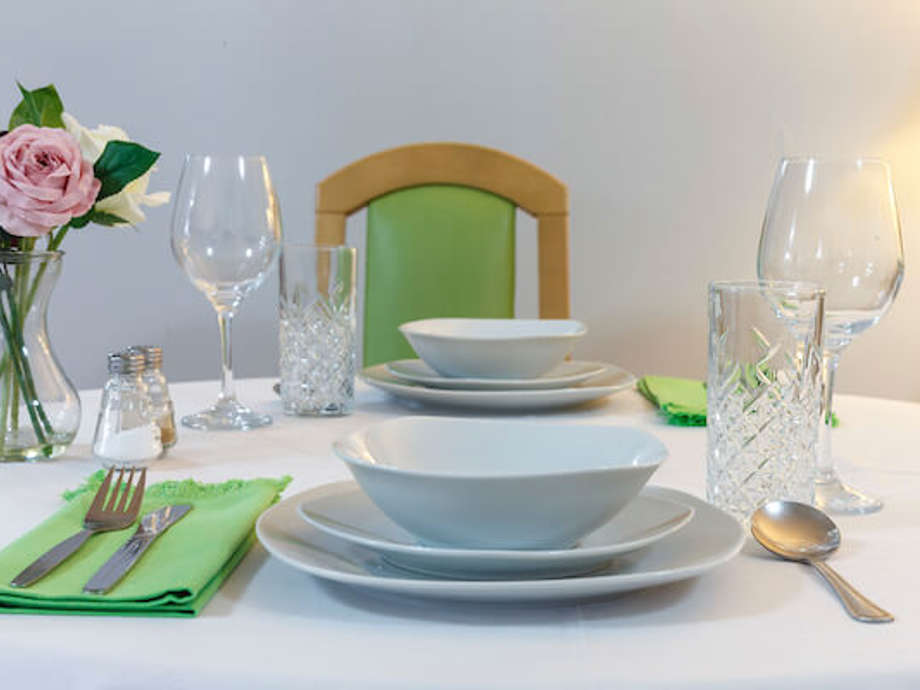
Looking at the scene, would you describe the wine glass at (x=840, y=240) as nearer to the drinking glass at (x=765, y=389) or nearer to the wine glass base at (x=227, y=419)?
the drinking glass at (x=765, y=389)

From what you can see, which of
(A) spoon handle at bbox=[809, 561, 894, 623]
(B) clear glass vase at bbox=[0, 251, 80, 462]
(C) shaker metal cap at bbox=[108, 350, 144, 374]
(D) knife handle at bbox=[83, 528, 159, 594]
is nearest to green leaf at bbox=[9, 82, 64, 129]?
(B) clear glass vase at bbox=[0, 251, 80, 462]

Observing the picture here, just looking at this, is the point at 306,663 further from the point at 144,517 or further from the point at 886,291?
the point at 886,291

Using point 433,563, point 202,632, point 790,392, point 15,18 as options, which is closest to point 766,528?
point 790,392

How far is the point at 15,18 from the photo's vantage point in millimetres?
2412

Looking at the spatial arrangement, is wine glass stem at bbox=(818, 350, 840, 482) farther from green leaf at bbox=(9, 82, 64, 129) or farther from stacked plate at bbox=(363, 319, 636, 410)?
green leaf at bbox=(9, 82, 64, 129)

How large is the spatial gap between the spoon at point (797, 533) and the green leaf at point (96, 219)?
24.4 inches

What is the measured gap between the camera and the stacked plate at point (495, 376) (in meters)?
1.22

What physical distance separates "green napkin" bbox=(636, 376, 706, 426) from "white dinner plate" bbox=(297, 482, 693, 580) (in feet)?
1.45

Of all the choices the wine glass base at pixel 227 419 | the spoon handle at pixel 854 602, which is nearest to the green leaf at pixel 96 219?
the wine glass base at pixel 227 419

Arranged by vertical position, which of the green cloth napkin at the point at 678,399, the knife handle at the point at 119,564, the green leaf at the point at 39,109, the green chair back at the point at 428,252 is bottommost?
the knife handle at the point at 119,564

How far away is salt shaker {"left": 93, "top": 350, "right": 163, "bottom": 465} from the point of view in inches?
38.0

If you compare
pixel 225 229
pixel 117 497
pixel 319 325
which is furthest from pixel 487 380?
pixel 117 497

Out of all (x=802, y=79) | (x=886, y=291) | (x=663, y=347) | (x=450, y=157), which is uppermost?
(x=802, y=79)

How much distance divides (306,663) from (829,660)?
0.79ft
